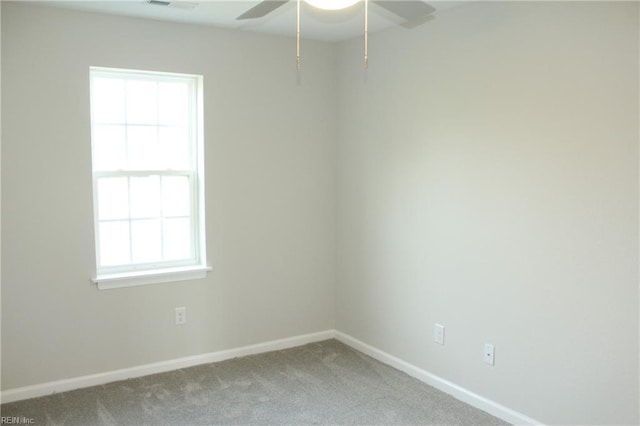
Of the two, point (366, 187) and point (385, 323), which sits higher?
point (366, 187)

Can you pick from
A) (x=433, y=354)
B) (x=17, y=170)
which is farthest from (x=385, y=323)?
(x=17, y=170)

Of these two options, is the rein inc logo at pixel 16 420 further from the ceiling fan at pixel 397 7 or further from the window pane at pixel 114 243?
the ceiling fan at pixel 397 7

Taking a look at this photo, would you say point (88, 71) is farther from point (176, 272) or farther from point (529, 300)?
point (529, 300)

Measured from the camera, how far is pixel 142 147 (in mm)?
3680

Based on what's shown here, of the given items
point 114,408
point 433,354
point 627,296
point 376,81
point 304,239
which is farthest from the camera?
point 304,239

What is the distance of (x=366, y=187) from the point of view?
402 centimetres

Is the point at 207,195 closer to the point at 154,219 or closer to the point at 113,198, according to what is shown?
the point at 154,219

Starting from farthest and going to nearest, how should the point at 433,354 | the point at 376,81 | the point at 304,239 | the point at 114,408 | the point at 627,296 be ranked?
1. the point at 304,239
2. the point at 376,81
3. the point at 433,354
4. the point at 114,408
5. the point at 627,296

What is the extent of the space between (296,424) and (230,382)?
70 cm

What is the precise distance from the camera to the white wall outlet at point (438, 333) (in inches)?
135

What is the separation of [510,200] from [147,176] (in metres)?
2.34

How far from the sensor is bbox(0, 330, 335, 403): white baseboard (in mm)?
3264

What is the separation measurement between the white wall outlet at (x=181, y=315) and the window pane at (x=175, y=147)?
985 mm

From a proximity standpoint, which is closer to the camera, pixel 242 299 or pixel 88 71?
pixel 88 71
